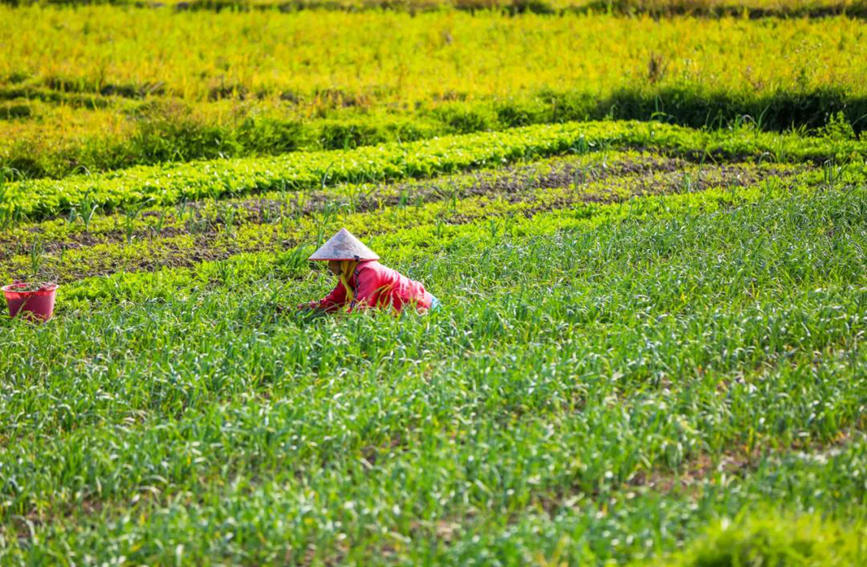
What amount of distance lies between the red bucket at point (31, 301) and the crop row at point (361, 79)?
10.9ft

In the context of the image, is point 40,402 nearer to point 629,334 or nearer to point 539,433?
point 539,433

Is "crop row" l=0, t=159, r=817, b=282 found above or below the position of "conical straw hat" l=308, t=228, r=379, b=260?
below

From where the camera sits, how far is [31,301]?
22.9ft

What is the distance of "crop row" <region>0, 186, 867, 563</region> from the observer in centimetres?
402

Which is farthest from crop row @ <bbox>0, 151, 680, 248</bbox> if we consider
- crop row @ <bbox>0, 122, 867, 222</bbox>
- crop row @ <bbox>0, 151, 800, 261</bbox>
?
crop row @ <bbox>0, 122, 867, 222</bbox>

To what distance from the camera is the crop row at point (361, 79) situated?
12.9m

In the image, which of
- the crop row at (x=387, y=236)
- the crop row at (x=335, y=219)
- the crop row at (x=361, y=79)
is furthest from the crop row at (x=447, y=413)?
the crop row at (x=361, y=79)

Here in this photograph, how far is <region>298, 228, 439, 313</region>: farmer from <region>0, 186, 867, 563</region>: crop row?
0.89ft

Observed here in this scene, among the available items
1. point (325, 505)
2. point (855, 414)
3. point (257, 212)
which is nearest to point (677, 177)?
point (257, 212)

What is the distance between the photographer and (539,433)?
463cm

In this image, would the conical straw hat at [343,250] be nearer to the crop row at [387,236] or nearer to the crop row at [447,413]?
the crop row at [447,413]

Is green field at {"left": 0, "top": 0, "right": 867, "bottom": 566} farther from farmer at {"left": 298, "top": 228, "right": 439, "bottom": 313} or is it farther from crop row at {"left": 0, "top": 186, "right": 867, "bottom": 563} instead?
farmer at {"left": 298, "top": 228, "right": 439, "bottom": 313}

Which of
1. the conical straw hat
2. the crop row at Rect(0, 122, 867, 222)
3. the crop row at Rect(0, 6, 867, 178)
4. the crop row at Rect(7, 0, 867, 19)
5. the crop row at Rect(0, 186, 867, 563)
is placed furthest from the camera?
the crop row at Rect(7, 0, 867, 19)

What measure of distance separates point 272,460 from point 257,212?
18.2 feet
